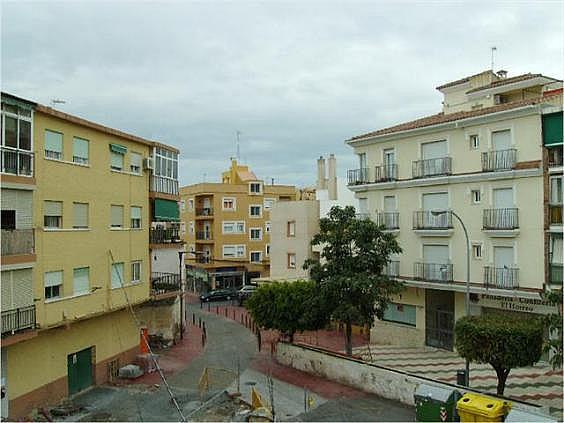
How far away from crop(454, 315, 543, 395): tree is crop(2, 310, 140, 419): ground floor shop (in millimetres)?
13939

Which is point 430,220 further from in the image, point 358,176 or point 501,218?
point 358,176

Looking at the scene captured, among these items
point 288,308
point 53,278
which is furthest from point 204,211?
point 53,278

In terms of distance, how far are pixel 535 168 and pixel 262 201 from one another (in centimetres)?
3606

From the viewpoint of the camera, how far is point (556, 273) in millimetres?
22953

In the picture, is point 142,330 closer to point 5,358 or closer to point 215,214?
point 5,358

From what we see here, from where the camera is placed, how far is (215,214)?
55.2 metres

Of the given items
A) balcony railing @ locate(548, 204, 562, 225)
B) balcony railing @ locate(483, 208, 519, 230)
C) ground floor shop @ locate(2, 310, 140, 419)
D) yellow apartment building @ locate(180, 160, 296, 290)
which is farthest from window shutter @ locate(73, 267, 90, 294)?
yellow apartment building @ locate(180, 160, 296, 290)

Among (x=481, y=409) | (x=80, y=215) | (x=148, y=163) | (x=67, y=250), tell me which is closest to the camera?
(x=481, y=409)

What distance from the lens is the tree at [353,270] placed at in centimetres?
2328

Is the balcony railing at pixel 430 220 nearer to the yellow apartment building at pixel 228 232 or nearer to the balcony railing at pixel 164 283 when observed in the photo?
the balcony railing at pixel 164 283

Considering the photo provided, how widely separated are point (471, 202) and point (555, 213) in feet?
12.6

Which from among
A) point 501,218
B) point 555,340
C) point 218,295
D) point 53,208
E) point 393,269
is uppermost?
point 53,208

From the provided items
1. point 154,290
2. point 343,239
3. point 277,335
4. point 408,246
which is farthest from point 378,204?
point 154,290

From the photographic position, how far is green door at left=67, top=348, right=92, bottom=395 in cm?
2148
